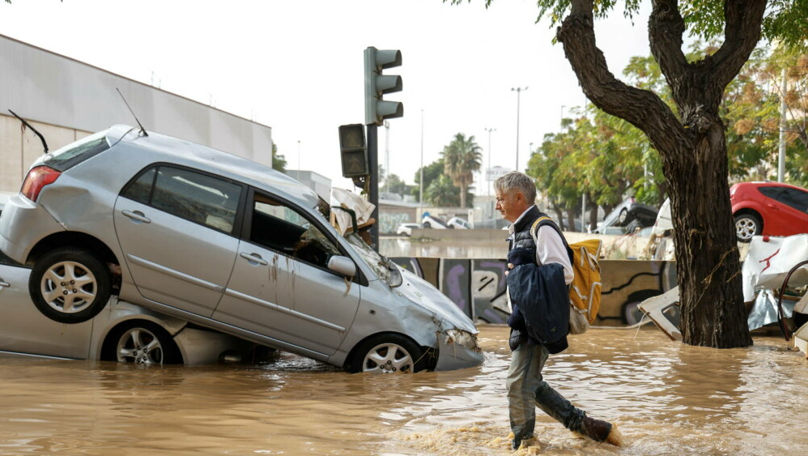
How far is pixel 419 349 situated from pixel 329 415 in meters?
1.77

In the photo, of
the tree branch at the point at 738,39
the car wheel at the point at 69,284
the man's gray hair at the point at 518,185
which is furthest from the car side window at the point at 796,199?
the car wheel at the point at 69,284

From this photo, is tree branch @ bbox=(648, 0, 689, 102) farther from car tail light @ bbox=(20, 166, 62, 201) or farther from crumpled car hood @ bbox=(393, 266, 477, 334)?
car tail light @ bbox=(20, 166, 62, 201)

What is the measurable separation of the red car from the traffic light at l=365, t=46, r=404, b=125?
9348mm

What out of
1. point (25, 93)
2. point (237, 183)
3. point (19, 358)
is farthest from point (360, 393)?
point (25, 93)

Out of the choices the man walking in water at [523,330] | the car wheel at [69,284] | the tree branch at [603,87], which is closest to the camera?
the man walking in water at [523,330]

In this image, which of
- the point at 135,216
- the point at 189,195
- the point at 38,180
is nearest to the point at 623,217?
the point at 189,195

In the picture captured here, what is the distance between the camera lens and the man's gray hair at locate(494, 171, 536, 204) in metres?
4.45

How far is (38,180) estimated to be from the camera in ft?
21.5

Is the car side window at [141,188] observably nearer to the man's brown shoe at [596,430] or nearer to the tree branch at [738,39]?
the man's brown shoe at [596,430]

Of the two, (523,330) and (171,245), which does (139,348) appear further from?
(523,330)

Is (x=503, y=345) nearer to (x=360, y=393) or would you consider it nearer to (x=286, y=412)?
(x=360, y=393)

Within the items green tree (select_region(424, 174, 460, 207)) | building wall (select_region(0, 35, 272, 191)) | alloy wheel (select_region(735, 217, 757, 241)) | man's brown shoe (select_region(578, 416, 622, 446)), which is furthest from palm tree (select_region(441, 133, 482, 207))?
man's brown shoe (select_region(578, 416, 622, 446))

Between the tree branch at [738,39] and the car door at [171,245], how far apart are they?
6.24m

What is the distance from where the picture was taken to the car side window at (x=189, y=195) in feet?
21.8
